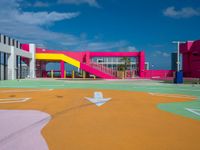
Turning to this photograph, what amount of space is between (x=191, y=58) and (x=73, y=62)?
64.2 ft

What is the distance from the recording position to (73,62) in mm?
44031

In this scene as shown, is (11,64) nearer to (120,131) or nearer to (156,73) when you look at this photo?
(156,73)

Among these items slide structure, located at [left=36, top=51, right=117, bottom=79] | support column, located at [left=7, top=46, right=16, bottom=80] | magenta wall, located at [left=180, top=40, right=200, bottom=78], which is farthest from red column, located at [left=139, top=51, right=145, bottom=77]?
support column, located at [left=7, top=46, right=16, bottom=80]

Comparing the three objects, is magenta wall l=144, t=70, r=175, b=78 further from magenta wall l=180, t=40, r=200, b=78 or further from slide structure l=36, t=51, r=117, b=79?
slide structure l=36, t=51, r=117, b=79

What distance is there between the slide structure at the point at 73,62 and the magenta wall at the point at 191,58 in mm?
11705

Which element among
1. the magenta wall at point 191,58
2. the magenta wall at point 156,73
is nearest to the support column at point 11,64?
the magenta wall at point 156,73

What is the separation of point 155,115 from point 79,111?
2.61 metres

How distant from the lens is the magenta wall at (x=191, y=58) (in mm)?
35469

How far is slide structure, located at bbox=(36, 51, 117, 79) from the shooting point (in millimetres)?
41406

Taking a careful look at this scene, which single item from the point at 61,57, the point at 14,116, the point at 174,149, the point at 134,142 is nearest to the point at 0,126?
the point at 14,116

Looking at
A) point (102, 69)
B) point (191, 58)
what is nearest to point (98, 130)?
point (191, 58)

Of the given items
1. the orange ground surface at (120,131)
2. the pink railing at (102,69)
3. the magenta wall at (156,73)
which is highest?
the pink railing at (102,69)

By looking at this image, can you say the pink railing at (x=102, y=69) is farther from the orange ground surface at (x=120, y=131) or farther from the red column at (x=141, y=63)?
the orange ground surface at (x=120, y=131)

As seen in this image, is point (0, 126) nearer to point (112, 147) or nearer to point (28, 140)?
point (28, 140)
